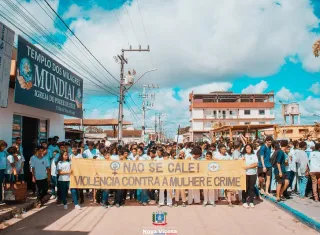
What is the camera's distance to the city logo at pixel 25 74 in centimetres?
952

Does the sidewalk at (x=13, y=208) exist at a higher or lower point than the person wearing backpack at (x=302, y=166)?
lower

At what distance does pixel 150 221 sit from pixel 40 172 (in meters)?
3.46

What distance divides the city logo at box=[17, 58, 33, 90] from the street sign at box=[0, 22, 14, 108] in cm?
132

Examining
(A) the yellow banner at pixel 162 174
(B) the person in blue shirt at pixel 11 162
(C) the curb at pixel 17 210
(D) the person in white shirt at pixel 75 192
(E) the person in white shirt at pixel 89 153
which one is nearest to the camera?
(C) the curb at pixel 17 210

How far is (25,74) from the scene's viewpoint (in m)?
9.85

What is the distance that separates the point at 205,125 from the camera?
6450 centimetres

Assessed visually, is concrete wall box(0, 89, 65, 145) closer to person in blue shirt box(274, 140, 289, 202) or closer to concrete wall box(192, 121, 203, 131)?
person in blue shirt box(274, 140, 289, 202)

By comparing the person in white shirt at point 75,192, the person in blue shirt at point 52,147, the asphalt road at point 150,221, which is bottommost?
the asphalt road at point 150,221

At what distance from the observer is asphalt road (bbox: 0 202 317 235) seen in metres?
6.39

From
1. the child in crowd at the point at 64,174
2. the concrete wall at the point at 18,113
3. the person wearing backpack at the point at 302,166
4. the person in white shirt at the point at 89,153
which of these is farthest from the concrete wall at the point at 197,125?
the child in crowd at the point at 64,174

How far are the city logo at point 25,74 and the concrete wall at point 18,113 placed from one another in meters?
0.91

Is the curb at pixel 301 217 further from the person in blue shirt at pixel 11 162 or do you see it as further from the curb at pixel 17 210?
the person in blue shirt at pixel 11 162

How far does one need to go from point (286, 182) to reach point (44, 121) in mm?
10111

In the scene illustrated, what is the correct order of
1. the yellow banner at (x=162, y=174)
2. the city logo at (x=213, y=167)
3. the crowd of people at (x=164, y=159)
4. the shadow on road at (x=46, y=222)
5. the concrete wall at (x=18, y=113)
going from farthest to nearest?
1. the concrete wall at (x=18, y=113)
2. the city logo at (x=213, y=167)
3. the yellow banner at (x=162, y=174)
4. the crowd of people at (x=164, y=159)
5. the shadow on road at (x=46, y=222)
